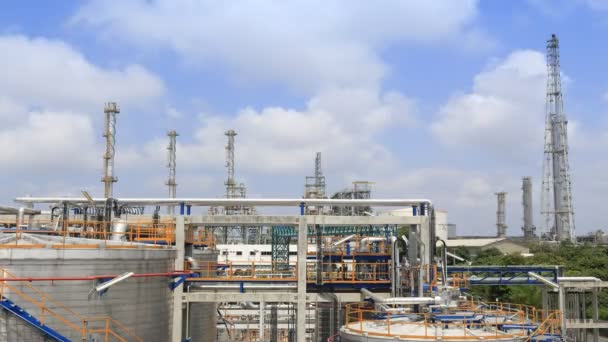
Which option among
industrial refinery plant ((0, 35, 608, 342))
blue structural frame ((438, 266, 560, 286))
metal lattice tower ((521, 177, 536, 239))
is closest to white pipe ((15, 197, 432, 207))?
industrial refinery plant ((0, 35, 608, 342))

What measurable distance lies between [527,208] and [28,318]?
505ft

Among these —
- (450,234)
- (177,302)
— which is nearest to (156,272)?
(177,302)

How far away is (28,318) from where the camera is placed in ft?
60.5

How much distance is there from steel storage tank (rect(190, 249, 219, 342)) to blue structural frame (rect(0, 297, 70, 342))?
11133 mm

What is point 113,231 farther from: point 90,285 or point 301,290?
point 301,290

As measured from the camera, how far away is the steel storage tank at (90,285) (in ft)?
62.5

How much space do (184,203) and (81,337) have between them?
11693mm

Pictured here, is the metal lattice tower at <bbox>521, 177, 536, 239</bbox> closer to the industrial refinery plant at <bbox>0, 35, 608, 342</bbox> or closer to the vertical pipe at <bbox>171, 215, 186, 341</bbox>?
the industrial refinery plant at <bbox>0, 35, 608, 342</bbox>

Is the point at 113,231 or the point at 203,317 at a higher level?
the point at 113,231

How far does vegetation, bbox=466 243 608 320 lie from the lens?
166 feet

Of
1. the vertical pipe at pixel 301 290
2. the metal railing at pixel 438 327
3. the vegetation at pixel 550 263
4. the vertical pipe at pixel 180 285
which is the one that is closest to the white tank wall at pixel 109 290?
the vertical pipe at pixel 180 285

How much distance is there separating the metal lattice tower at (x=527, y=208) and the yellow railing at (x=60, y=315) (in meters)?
149

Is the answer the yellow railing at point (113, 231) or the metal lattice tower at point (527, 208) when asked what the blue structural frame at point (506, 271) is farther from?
the metal lattice tower at point (527, 208)

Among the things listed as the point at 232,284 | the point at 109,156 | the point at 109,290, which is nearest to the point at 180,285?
the point at 232,284
